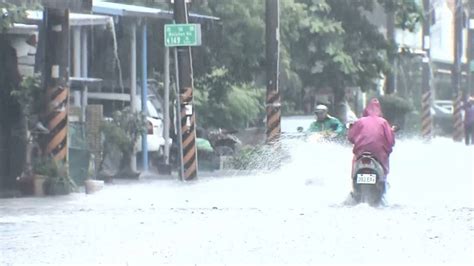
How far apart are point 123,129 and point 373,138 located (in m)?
8.65

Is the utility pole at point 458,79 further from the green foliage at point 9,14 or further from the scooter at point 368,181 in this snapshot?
the scooter at point 368,181

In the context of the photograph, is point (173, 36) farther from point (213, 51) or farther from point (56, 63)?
point (213, 51)

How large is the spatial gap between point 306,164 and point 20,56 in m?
5.76

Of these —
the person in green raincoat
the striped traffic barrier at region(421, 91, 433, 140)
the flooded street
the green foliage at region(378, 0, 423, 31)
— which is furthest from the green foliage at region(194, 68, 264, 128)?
the person in green raincoat

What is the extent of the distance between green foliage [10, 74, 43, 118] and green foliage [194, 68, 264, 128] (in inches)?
403

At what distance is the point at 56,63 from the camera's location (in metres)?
19.9

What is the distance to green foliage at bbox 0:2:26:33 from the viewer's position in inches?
711

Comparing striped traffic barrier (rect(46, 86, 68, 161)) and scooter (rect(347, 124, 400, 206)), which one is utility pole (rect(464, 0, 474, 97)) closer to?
striped traffic barrier (rect(46, 86, 68, 161))

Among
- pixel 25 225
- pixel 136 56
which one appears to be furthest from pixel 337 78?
pixel 25 225

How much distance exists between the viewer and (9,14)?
59.6ft

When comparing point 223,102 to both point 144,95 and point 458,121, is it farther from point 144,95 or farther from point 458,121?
point 458,121

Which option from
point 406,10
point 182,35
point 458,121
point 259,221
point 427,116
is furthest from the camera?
point 458,121

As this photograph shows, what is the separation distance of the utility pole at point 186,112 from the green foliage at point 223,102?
265 inches

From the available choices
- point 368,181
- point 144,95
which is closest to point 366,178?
point 368,181
